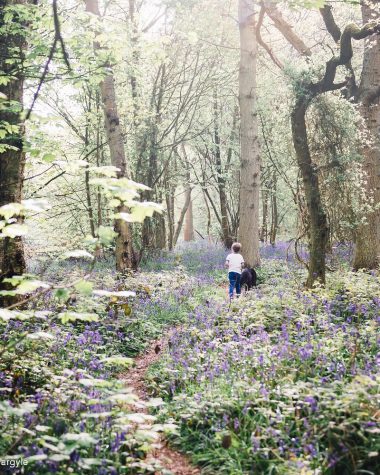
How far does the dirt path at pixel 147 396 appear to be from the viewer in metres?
4.16

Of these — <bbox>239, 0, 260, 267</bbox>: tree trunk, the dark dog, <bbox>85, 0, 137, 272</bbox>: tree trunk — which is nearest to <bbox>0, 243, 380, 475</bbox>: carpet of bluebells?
the dark dog

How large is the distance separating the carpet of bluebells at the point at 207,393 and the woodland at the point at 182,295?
3 centimetres

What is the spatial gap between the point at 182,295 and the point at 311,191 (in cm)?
401

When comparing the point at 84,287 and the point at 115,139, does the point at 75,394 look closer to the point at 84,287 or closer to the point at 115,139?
the point at 84,287

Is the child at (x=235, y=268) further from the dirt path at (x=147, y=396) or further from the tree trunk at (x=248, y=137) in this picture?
the dirt path at (x=147, y=396)

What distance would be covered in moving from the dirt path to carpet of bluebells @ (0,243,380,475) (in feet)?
0.37

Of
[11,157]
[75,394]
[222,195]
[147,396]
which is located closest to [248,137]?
[11,157]

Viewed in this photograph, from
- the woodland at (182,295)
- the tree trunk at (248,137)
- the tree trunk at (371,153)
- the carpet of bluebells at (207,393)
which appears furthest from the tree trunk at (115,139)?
the tree trunk at (371,153)

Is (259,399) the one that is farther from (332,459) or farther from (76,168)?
(76,168)

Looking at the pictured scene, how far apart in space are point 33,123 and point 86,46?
212cm

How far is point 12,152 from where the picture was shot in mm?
7312

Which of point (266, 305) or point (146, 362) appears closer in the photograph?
point (146, 362)

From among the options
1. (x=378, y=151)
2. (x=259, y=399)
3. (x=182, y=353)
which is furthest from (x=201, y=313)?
(x=378, y=151)

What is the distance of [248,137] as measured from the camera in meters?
13.8
